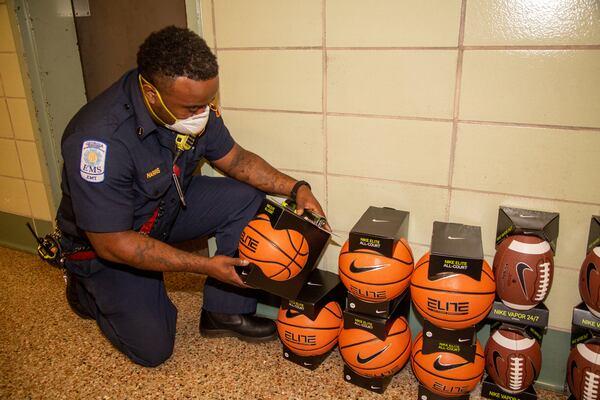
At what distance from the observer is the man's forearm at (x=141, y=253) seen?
5.44ft

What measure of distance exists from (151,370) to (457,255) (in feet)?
4.47

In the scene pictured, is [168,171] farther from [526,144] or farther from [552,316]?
[552,316]

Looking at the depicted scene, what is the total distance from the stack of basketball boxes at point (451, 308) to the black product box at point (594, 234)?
0.38 m

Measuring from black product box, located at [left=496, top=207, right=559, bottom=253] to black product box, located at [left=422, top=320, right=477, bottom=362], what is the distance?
1.27 ft

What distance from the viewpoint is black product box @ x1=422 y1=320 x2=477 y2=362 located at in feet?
5.22

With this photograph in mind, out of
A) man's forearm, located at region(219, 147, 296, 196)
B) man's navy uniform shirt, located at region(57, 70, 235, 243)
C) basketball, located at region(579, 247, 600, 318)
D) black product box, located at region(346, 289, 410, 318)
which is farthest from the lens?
man's forearm, located at region(219, 147, 296, 196)

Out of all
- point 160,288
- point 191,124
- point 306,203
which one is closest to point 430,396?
point 306,203

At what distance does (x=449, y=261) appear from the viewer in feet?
4.99

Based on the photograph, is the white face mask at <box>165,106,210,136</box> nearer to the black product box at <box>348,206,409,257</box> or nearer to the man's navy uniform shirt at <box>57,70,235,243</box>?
the man's navy uniform shirt at <box>57,70,235,243</box>

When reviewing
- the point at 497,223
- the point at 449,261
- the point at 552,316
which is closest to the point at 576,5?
the point at 497,223

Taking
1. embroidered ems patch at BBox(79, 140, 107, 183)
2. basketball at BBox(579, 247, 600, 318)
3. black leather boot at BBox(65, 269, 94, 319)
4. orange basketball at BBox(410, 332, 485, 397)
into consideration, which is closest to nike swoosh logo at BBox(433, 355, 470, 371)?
orange basketball at BBox(410, 332, 485, 397)

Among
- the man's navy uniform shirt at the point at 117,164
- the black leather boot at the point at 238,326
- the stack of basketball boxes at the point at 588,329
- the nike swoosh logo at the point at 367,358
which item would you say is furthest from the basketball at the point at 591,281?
the man's navy uniform shirt at the point at 117,164

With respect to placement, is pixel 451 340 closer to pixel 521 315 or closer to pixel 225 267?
pixel 521 315

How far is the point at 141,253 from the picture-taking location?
1.68 meters
